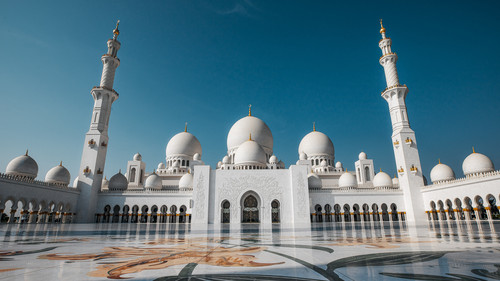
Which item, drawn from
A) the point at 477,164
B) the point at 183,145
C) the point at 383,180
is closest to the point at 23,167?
the point at 183,145

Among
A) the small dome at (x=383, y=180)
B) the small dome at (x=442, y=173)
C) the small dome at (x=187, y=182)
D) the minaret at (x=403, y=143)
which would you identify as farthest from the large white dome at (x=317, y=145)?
the small dome at (x=187, y=182)

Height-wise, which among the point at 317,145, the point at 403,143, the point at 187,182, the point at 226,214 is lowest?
the point at 226,214

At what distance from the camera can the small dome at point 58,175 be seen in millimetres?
21500

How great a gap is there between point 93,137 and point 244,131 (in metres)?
13.8

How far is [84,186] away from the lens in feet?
68.9

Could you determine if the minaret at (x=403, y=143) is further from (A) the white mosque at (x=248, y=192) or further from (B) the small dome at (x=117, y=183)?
(B) the small dome at (x=117, y=183)

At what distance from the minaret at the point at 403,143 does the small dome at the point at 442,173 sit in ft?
4.89

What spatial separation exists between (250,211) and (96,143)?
14.0 m

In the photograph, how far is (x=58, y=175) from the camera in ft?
70.9

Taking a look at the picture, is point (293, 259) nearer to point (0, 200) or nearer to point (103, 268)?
point (103, 268)

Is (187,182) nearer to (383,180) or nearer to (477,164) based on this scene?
(383,180)

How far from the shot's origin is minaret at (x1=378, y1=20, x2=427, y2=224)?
808 inches

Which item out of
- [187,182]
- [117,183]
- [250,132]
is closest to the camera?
[117,183]

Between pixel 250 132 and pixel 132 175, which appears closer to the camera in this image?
pixel 250 132
